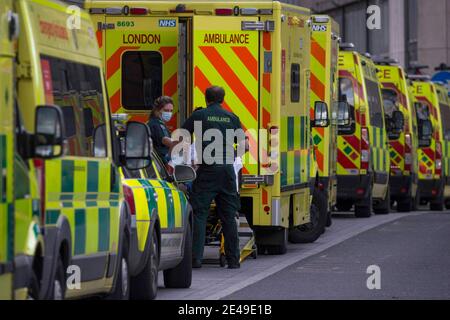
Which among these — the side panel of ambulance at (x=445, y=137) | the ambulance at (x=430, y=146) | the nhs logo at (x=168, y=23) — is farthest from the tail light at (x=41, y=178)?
the side panel of ambulance at (x=445, y=137)

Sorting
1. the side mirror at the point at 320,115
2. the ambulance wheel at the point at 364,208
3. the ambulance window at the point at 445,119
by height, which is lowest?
the ambulance wheel at the point at 364,208

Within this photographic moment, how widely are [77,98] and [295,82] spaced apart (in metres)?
8.82

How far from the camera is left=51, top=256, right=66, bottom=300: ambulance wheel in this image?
9.20 meters

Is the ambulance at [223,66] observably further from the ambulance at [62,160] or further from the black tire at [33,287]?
the black tire at [33,287]

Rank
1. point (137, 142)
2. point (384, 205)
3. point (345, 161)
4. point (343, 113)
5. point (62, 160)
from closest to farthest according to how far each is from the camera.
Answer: point (62, 160) → point (137, 142) → point (343, 113) → point (345, 161) → point (384, 205)

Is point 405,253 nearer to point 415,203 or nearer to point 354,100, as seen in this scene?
point 354,100

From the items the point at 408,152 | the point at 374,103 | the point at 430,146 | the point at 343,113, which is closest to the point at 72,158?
the point at 343,113

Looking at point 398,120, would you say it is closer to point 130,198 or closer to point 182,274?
point 182,274

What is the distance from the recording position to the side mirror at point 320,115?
2108 centimetres

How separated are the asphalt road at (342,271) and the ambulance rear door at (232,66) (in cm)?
158

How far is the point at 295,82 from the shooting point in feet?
61.7

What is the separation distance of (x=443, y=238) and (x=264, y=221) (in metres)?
5.24

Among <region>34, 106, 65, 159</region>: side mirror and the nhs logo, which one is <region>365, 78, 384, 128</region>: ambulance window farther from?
<region>34, 106, 65, 159</region>: side mirror

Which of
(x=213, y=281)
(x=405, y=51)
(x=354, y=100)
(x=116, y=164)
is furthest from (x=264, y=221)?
(x=405, y=51)
